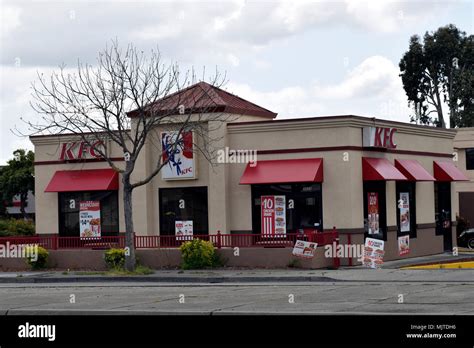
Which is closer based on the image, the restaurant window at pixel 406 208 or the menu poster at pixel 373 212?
the menu poster at pixel 373 212

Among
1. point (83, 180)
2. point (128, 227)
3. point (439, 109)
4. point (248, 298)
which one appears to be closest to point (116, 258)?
point (128, 227)

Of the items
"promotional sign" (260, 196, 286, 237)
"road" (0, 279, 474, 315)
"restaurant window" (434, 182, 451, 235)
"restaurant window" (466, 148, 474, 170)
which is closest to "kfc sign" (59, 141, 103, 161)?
"promotional sign" (260, 196, 286, 237)

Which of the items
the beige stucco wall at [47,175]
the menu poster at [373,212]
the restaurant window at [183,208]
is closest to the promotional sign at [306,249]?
the menu poster at [373,212]

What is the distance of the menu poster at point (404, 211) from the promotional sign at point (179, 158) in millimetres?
7745

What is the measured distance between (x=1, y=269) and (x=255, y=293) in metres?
14.6

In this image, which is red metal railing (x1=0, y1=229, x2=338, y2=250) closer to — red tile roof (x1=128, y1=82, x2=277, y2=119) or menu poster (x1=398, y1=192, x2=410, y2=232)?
red tile roof (x1=128, y1=82, x2=277, y2=119)

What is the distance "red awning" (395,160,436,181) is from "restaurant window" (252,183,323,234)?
390cm

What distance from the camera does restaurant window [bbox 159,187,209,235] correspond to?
33.0 metres

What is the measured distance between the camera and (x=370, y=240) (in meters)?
30.3

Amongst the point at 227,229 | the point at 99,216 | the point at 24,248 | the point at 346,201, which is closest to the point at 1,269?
the point at 24,248

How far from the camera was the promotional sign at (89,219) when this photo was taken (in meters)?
34.7

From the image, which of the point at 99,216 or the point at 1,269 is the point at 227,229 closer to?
the point at 99,216

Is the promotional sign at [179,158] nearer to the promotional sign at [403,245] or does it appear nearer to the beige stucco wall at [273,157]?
the beige stucco wall at [273,157]

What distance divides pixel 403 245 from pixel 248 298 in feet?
47.3
